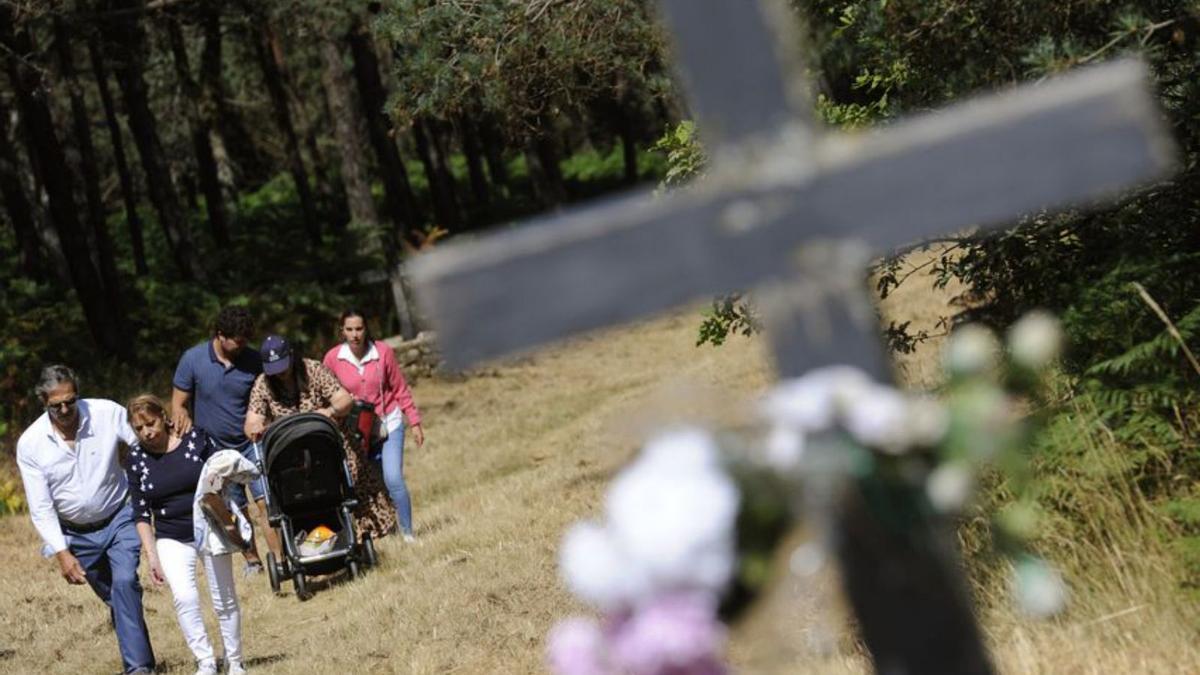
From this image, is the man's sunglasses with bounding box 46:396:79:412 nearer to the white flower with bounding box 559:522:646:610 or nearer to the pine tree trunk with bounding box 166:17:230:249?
the white flower with bounding box 559:522:646:610

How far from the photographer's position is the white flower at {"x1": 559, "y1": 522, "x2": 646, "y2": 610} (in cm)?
299

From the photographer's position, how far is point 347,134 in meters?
28.0

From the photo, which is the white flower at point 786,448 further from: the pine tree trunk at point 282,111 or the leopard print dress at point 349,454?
the pine tree trunk at point 282,111

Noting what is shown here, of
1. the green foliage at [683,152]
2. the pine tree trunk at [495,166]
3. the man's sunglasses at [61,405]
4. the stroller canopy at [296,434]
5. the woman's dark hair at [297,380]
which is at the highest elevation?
the green foliage at [683,152]

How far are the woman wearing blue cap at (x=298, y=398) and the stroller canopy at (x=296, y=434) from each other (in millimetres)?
189

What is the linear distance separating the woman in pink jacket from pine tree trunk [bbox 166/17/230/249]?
19430mm

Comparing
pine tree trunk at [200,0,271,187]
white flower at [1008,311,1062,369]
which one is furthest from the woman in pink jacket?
pine tree trunk at [200,0,271,187]

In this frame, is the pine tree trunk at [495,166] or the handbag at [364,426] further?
the pine tree trunk at [495,166]

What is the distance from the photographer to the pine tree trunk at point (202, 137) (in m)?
33.2

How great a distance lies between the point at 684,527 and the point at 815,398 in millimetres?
310

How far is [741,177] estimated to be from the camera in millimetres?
3020

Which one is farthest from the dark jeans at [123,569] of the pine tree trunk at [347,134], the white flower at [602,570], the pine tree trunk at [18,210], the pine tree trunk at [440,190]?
the pine tree trunk at [440,190]

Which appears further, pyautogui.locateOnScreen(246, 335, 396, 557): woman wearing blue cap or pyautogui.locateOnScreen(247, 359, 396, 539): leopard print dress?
pyautogui.locateOnScreen(247, 359, 396, 539): leopard print dress

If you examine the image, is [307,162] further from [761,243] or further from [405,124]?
[761,243]
